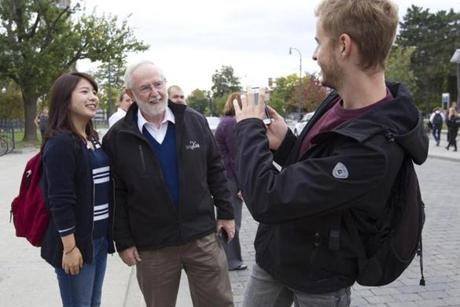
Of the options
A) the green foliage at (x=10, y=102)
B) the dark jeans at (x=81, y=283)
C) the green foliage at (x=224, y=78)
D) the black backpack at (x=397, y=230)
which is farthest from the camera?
the green foliage at (x=224, y=78)

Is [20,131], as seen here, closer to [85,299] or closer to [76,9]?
[76,9]

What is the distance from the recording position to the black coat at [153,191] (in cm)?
294

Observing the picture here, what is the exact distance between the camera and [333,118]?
1.89 meters

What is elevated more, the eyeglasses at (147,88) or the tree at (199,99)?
the eyeglasses at (147,88)

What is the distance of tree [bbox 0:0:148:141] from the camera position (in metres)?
25.5

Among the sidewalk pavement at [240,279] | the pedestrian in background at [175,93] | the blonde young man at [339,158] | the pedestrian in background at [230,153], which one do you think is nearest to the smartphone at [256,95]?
the blonde young man at [339,158]

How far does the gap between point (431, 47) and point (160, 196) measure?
75203mm

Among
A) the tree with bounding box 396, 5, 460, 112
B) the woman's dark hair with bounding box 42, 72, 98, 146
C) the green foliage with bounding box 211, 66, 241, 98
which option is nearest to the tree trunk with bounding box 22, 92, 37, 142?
the woman's dark hair with bounding box 42, 72, 98, 146

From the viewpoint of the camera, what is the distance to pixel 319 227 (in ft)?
5.87

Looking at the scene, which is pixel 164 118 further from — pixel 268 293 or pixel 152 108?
pixel 268 293

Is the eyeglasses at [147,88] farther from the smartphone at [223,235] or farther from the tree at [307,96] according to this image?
the tree at [307,96]

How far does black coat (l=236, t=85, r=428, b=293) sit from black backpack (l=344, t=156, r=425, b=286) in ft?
0.11

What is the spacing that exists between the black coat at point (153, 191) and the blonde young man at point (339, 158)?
1163mm

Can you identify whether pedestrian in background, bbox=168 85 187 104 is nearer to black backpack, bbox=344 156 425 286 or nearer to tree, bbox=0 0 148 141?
black backpack, bbox=344 156 425 286
